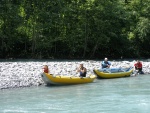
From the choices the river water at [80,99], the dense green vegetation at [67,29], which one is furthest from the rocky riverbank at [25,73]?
the dense green vegetation at [67,29]

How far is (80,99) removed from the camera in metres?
17.0

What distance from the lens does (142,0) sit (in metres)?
46.1

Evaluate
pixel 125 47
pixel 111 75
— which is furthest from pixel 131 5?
pixel 111 75

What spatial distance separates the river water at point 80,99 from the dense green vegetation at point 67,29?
19.1 meters

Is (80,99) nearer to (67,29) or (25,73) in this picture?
(25,73)

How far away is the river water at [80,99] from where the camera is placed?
14.6 metres

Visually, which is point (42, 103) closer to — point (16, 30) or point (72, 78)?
point (72, 78)

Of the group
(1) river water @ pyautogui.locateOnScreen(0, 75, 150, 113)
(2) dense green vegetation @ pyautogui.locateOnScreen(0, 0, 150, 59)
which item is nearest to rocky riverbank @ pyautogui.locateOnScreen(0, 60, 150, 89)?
(1) river water @ pyautogui.locateOnScreen(0, 75, 150, 113)

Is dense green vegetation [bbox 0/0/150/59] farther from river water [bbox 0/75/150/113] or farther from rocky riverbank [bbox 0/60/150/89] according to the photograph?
river water [bbox 0/75/150/113]

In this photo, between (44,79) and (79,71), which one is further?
(79,71)

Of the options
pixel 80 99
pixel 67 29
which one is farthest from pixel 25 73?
pixel 67 29

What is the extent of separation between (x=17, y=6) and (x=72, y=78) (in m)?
20.2

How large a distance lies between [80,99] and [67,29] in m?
25.4

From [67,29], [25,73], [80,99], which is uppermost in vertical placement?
[67,29]
